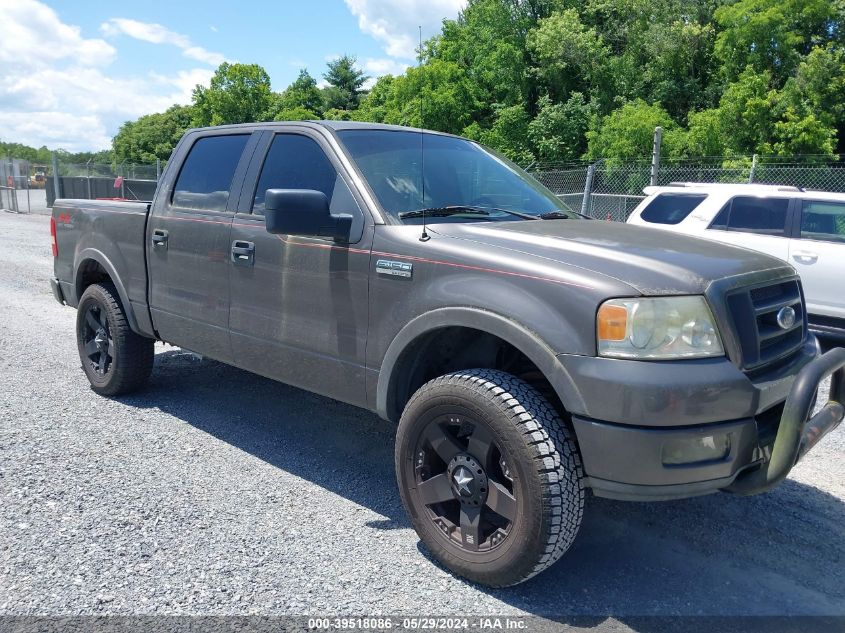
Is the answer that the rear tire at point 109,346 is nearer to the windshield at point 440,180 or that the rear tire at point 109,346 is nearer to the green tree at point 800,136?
the windshield at point 440,180

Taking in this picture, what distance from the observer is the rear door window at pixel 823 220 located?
26.3 feet

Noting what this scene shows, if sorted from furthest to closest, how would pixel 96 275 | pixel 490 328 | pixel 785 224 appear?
pixel 785 224, pixel 96 275, pixel 490 328

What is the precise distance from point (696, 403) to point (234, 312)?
2.68 meters

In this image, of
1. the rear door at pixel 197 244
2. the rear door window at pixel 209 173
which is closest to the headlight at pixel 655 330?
the rear door at pixel 197 244

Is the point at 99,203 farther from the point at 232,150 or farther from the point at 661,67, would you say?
the point at 661,67

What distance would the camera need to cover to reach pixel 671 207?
30.1 ft

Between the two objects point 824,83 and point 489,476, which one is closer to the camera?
point 489,476

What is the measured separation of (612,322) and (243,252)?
2.29 metres

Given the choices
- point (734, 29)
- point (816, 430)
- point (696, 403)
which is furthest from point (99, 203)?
point (734, 29)

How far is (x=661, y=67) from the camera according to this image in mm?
35625

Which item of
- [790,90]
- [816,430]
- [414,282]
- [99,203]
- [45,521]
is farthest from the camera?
[790,90]

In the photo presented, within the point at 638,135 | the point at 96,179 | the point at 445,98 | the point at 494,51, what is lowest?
the point at 96,179

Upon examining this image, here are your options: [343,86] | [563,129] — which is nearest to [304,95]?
[343,86]

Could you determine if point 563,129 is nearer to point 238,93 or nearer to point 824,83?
point 824,83
